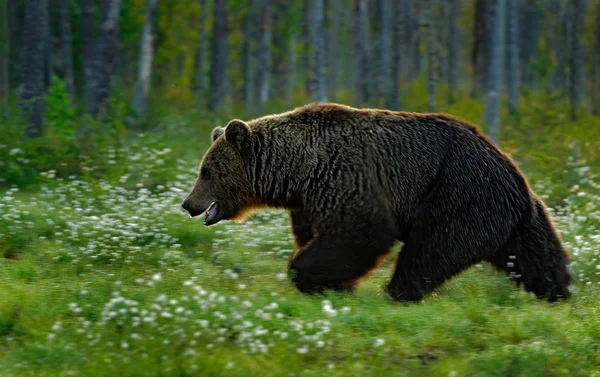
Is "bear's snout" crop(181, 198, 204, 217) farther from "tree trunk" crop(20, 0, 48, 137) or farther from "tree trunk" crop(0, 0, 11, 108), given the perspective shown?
"tree trunk" crop(0, 0, 11, 108)

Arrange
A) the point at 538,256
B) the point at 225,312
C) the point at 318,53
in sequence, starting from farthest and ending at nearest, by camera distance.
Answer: the point at 318,53
the point at 538,256
the point at 225,312

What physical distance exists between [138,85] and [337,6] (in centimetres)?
2269

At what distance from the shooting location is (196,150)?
15641mm

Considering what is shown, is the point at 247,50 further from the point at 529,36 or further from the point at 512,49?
the point at 529,36

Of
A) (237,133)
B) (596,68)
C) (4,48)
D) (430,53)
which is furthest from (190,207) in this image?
(596,68)

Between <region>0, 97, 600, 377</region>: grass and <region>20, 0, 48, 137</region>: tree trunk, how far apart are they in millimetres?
4196

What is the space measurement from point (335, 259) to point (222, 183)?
140 cm

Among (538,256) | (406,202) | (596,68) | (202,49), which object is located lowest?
(596,68)

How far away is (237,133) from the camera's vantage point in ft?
24.2

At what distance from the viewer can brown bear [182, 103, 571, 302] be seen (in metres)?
6.76

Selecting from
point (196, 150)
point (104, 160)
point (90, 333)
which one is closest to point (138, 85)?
point (196, 150)

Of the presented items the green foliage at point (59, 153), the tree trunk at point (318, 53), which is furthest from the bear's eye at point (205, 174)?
the tree trunk at point (318, 53)

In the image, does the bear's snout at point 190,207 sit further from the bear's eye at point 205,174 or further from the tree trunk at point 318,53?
the tree trunk at point 318,53

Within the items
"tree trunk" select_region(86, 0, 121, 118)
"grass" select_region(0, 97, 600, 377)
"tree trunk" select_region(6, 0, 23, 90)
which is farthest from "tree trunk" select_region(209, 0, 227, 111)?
"grass" select_region(0, 97, 600, 377)
